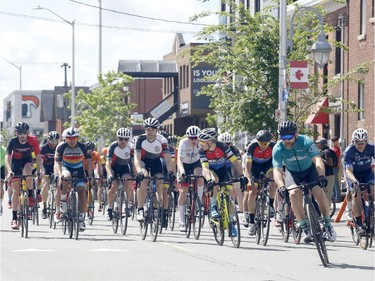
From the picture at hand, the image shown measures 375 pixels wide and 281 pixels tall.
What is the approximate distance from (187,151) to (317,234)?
6.68 metres

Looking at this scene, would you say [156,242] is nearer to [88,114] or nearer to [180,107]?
[88,114]

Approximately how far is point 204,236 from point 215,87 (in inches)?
485

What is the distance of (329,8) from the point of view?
45.3 metres

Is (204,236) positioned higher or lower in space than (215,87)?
lower

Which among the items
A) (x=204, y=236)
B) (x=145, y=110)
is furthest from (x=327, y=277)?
(x=145, y=110)

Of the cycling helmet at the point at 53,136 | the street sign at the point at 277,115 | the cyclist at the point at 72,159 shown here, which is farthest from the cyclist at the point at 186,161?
the street sign at the point at 277,115

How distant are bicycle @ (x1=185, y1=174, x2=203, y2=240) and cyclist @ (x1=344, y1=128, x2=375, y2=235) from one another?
270 centimetres

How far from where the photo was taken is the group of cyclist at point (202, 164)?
1672cm

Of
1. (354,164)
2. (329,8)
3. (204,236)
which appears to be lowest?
(204,236)

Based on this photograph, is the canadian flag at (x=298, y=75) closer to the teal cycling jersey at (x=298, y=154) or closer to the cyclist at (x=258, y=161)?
the cyclist at (x=258, y=161)

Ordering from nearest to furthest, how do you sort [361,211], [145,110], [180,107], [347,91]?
[361,211], [347,91], [180,107], [145,110]

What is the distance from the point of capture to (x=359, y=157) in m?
18.9

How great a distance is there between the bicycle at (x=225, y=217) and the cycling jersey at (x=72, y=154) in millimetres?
2925

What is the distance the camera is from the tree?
73000 mm
